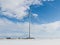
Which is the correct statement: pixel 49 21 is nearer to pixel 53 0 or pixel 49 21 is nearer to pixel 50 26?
pixel 50 26

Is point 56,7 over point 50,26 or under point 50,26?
over

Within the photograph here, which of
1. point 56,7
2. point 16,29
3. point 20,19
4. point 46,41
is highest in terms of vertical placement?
point 56,7

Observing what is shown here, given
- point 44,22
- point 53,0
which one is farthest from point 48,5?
point 44,22

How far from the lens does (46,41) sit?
1.95m

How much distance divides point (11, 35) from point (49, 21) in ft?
1.59

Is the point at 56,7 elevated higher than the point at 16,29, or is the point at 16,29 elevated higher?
the point at 56,7

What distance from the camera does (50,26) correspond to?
1950 millimetres

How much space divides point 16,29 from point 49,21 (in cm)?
41

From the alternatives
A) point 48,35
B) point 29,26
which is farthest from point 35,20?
point 48,35

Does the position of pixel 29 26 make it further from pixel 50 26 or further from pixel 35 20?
pixel 50 26

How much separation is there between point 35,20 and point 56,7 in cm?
30

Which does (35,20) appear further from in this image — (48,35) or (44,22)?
(48,35)

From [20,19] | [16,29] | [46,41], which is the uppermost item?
[20,19]

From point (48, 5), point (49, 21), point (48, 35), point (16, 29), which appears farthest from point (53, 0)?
point (16, 29)
